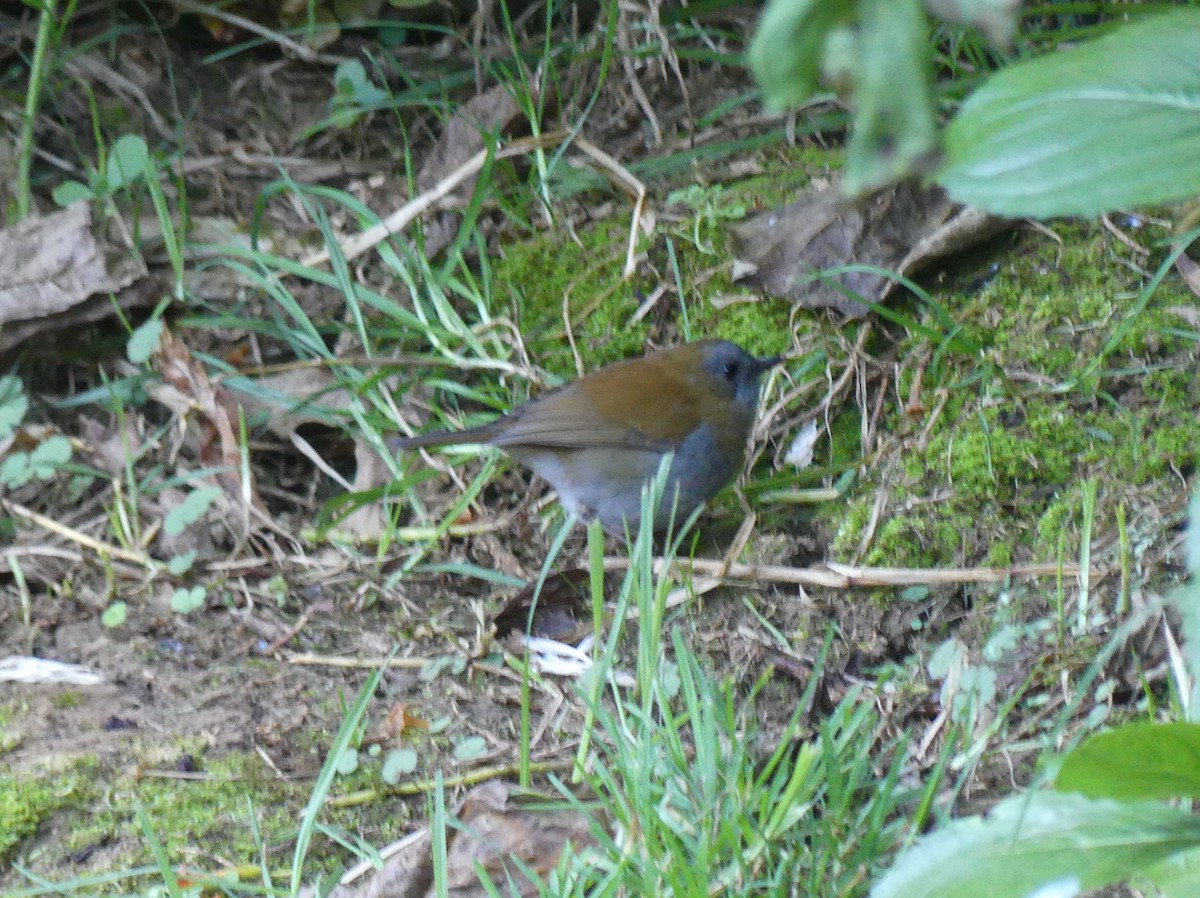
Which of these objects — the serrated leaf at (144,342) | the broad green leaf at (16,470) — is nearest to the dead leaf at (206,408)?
the serrated leaf at (144,342)

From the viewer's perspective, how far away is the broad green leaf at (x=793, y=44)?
73 cm

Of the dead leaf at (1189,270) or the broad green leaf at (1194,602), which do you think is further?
the dead leaf at (1189,270)

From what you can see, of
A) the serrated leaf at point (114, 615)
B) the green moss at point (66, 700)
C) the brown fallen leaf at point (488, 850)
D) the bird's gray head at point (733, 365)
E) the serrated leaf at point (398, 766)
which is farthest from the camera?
the bird's gray head at point (733, 365)

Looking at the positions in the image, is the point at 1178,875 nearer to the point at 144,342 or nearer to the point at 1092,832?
the point at 1092,832

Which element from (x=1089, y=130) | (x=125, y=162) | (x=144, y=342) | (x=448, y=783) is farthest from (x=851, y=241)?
(x=125, y=162)

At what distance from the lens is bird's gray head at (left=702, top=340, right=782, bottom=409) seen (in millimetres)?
3994

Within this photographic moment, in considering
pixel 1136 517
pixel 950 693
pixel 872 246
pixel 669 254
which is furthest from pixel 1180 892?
pixel 669 254

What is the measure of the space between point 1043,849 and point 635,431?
267 centimetres

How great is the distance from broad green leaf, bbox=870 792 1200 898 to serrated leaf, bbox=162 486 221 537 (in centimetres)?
296

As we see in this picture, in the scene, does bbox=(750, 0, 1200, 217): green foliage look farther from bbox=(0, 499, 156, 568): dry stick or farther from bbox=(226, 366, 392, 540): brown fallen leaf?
bbox=(0, 499, 156, 568): dry stick

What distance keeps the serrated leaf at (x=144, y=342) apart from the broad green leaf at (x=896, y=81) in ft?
13.5

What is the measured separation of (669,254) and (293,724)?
2.11 metres

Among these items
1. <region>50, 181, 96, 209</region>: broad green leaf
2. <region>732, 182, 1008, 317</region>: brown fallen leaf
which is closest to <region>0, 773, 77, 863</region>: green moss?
<region>732, 182, 1008, 317</region>: brown fallen leaf

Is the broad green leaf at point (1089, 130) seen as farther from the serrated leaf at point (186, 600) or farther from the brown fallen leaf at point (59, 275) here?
the brown fallen leaf at point (59, 275)
